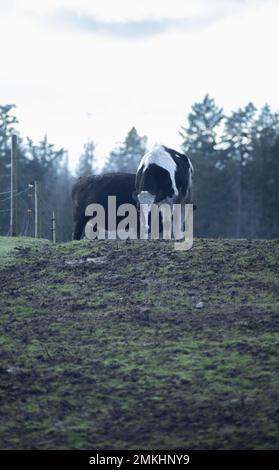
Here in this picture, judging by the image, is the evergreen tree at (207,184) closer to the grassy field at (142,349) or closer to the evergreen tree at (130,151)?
the evergreen tree at (130,151)

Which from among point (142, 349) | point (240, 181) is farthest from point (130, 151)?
point (142, 349)

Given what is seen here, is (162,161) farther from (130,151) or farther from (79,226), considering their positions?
(130,151)

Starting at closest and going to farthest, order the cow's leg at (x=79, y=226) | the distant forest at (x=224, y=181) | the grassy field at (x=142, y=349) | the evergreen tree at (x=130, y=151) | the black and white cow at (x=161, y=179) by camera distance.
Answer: the grassy field at (x=142, y=349), the black and white cow at (x=161, y=179), the cow's leg at (x=79, y=226), the distant forest at (x=224, y=181), the evergreen tree at (x=130, y=151)

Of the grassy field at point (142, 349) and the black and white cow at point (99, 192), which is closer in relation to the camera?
the grassy field at point (142, 349)

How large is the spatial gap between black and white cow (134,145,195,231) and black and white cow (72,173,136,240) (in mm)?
2021

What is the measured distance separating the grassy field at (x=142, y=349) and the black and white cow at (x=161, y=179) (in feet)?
8.66

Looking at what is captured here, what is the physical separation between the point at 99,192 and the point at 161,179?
3.10 metres

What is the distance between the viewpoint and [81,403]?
742cm

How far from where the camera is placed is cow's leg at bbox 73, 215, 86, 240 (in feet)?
59.1

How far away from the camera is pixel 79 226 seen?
18.2m

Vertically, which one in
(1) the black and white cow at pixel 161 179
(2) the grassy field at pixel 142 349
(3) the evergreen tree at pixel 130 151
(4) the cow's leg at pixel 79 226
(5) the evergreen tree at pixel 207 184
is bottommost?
(2) the grassy field at pixel 142 349

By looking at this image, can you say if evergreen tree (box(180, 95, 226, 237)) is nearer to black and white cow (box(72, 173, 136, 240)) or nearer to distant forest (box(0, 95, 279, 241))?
distant forest (box(0, 95, 279, 241))

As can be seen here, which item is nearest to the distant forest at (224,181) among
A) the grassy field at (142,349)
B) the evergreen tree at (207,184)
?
the evergreen tree at (207,184)

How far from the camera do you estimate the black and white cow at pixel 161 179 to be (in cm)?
1528
